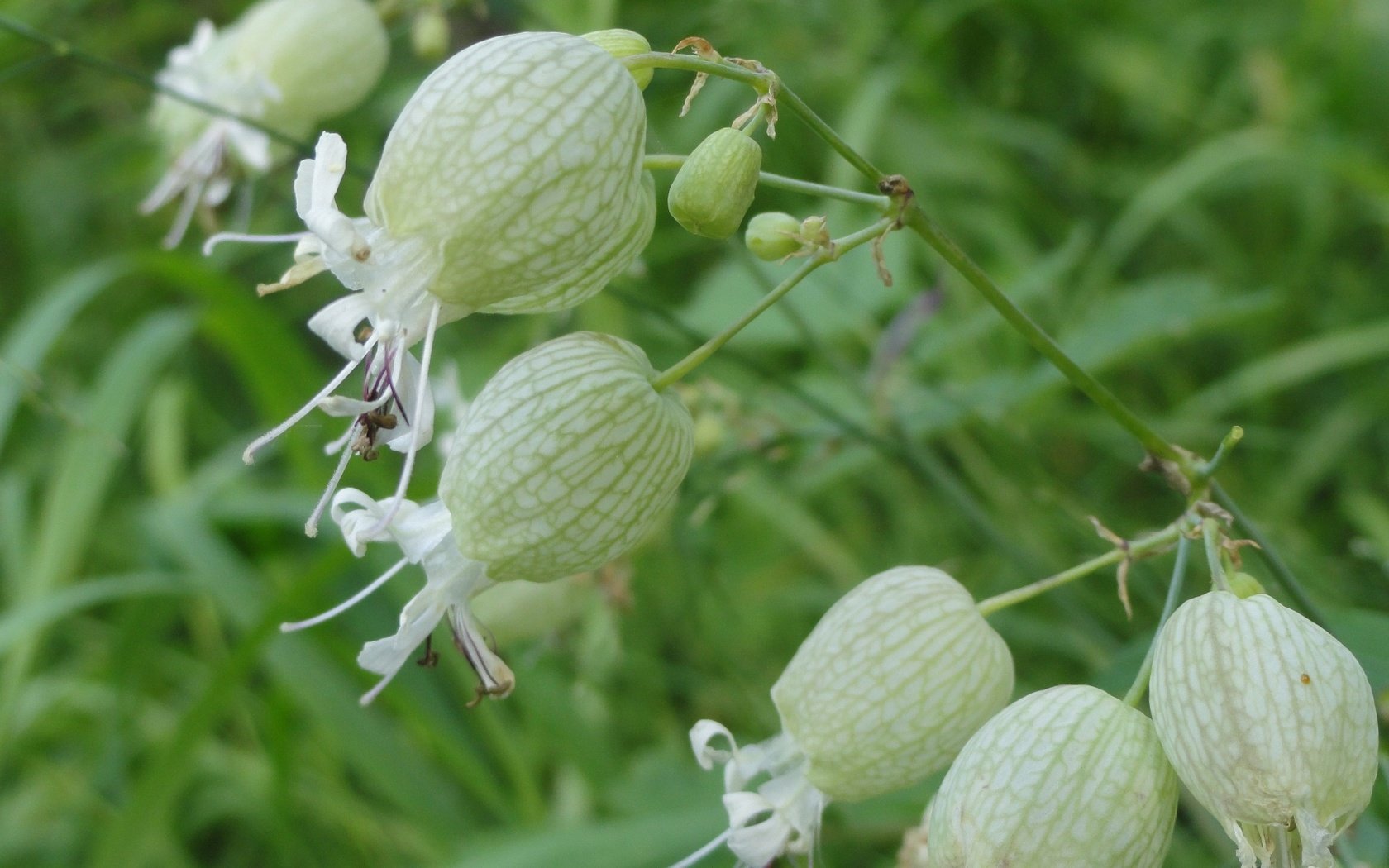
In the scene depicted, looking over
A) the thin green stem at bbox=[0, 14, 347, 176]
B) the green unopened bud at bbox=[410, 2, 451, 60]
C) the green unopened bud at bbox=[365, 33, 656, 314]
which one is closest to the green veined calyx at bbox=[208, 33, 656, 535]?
the green unopened bud at bbox=[365, 33, 656, 314]

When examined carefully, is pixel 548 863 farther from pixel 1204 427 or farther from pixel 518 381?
pixel 1204 427

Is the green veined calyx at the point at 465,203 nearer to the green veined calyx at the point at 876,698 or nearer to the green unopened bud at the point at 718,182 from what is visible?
the green unopened bud at the point at 718,182

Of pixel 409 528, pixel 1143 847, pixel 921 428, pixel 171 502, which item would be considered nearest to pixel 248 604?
pixel 171 502

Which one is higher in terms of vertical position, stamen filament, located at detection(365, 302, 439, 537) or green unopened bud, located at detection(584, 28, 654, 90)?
green unopened bud, located at detection(584, 28, 654, 90)

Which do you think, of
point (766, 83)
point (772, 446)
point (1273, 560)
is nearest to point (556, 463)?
point (766, 83)

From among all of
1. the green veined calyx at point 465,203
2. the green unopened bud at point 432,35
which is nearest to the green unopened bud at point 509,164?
the green veined calyx at point 465,203

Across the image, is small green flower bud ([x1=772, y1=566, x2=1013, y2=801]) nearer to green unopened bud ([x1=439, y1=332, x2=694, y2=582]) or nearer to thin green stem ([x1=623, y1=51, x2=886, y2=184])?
green unopened bud ([x1=439, y1=332, x2=694, y2=582])
